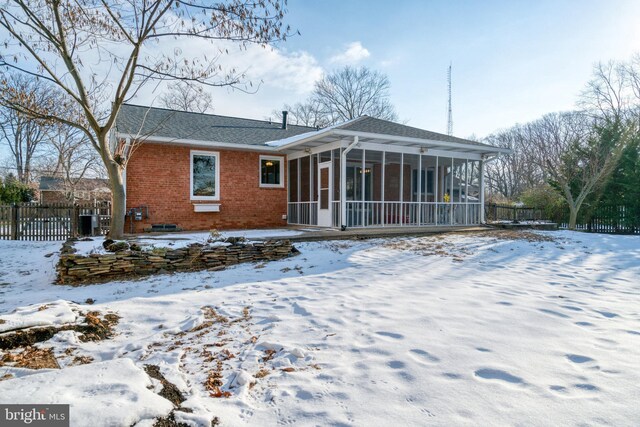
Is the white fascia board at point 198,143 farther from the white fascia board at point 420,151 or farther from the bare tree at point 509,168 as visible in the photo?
the bare tree at point 509,168

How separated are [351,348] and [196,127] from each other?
11277mm

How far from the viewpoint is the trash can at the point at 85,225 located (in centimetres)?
1147

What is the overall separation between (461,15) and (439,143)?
3563 mm

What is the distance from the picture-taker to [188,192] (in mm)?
11453

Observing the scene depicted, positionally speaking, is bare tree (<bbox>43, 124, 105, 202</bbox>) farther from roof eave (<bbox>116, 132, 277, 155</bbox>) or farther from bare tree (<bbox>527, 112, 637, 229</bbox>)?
bare tree (<bbox>527, 112, 637, 229</bbox>)

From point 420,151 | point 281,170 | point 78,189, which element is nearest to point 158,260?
point 281,170

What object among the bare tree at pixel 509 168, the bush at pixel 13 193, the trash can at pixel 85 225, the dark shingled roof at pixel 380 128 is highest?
the bare tree at pixel 509 168

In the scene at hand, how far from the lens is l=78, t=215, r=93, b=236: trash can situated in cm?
1147

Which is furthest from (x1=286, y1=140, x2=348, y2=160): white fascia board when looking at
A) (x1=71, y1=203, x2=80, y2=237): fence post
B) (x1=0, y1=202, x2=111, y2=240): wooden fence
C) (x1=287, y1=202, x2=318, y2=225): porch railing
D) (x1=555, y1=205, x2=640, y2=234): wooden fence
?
(x1=555, y1=205, x2=640, y2=234): wooden fence

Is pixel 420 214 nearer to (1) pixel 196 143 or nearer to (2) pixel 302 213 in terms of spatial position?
(2) pixel 302 213

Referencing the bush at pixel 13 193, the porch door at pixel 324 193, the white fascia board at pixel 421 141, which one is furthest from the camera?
the bush at pixel 13 193

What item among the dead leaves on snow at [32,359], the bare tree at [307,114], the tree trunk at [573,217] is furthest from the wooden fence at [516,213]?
the bare tree at [307,114]

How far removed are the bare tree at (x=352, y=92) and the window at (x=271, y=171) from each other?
21.6m

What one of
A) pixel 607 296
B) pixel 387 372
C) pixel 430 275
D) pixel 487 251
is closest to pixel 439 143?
pixel 487 251
